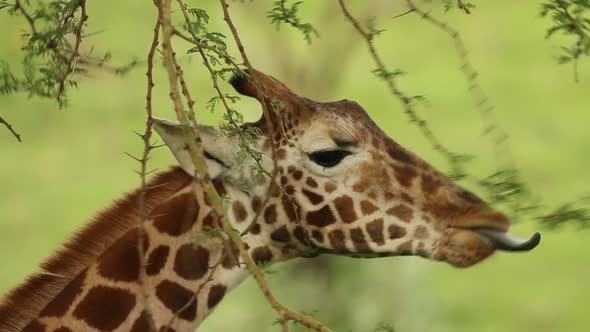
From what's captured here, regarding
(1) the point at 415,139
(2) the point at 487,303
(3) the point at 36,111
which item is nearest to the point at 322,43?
(1) the point at 415,139

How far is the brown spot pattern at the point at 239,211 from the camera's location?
347cm

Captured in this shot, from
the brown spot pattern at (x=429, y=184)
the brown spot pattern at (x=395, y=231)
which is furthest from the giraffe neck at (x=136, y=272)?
the brown spot pattern at (x=429, y=184)

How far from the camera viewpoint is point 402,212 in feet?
11.4

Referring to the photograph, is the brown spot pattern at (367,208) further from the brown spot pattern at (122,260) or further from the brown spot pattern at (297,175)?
the brown spot pattern at (122,260)

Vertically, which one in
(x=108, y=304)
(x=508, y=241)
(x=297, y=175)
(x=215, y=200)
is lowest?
(x=508, y=241)

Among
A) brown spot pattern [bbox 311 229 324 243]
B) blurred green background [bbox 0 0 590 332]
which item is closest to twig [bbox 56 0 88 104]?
brown spot pattern [bbox 311 229 324 243]

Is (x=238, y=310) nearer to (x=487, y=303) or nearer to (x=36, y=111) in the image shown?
(x=487, y=303)

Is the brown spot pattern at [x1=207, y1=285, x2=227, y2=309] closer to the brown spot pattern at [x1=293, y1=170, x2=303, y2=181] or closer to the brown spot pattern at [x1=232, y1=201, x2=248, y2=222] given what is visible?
the brown spot pattern at [x1=232, y1=201, x2=248, y2=222]

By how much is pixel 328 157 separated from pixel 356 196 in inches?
4.9

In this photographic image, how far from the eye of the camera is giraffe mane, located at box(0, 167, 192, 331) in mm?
3422

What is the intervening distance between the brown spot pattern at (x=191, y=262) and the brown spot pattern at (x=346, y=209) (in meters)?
0.35

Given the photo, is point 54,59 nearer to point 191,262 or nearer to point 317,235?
point 191,262

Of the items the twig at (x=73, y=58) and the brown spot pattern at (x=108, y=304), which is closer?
the twig at (x=73, y=58)

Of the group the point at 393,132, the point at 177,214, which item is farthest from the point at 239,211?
the point at 393,132
